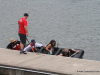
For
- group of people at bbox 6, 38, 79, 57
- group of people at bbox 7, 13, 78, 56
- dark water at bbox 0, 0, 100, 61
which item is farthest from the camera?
dark water at bbox 0, 0, 100, 61

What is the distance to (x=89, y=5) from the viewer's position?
32344 millimetres

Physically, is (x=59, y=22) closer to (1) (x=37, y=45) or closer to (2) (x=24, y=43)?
(1) (x=37, y=45)

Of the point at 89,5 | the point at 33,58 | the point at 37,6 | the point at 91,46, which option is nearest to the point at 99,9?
the point at 89,5

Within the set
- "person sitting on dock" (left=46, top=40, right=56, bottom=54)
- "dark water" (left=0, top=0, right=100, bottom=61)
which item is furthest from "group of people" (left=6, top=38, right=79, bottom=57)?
"dark water" (left=0, top=0, right=100, bottom=61)

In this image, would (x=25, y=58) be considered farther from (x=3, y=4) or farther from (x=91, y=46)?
(x=3, y=4)

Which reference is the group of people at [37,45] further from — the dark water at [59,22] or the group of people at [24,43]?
the dark water at [59,22]

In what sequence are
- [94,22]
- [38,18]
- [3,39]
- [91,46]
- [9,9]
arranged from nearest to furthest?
[91,46]
[3,39]
[94,22]
[38,18]
[9,9]

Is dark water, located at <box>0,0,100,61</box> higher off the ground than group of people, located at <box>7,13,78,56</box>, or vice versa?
group of people, located at <box>7,13,78,56</box>

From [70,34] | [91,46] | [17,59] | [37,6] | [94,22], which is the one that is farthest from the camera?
[37,6]

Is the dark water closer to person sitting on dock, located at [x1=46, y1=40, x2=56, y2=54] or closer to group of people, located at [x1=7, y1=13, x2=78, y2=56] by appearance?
person sitting on dock, located at [x1=46, y1=40, x2=56, y2=54]

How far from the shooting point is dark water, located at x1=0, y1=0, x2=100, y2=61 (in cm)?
1849

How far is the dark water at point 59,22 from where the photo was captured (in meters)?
18.5

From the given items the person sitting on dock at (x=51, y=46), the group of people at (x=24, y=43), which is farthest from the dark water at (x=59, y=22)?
the group of people at (x=24, y=43)

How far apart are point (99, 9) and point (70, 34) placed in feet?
35.0
